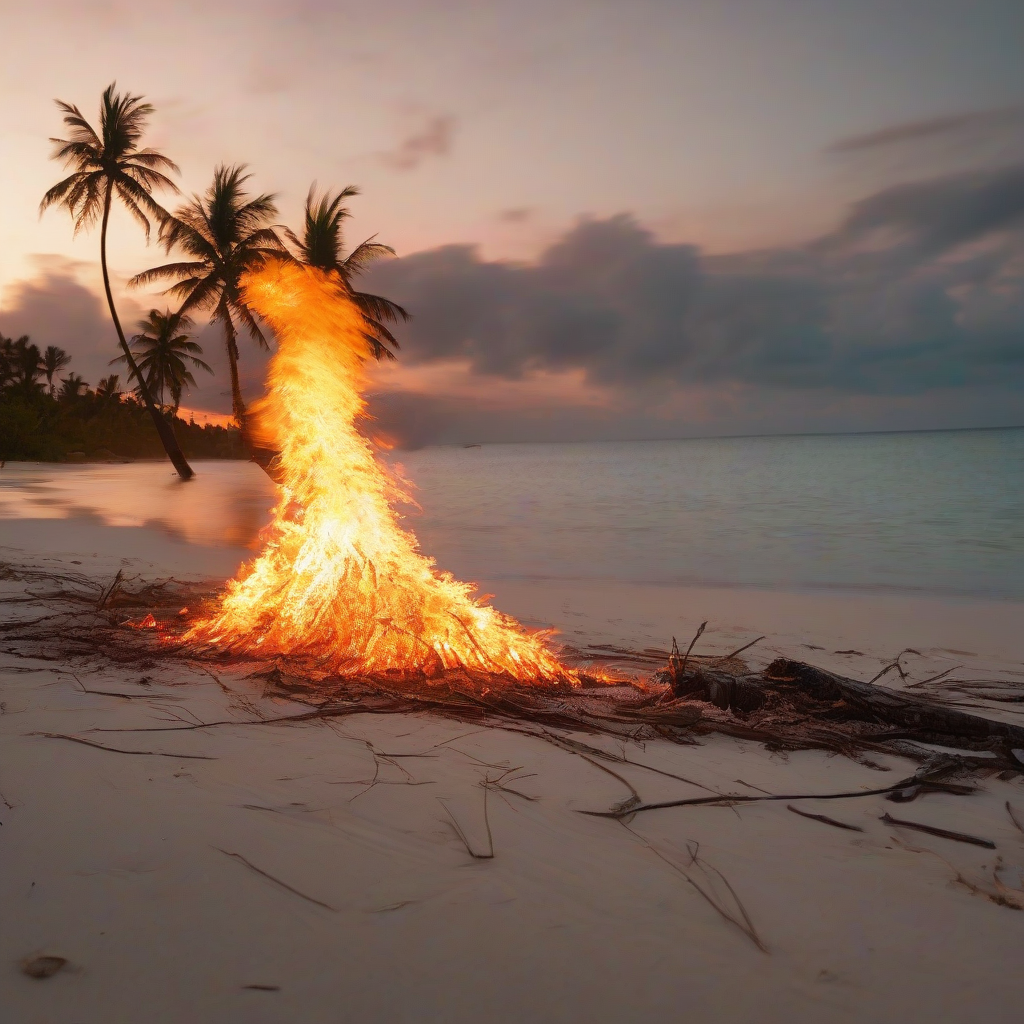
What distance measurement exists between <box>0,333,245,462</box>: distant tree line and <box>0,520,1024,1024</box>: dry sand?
35564mm

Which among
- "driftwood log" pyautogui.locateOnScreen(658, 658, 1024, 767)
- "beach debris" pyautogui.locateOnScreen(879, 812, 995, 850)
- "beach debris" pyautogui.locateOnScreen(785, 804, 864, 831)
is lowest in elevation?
"beach debris" pyautogui.locateOnScreen(785, 804, 864, 831)

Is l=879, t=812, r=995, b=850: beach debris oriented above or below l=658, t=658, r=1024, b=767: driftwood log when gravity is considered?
below

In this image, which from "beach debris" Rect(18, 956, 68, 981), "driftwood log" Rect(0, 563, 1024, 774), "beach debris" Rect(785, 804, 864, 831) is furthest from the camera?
"driftwood log" Rect(0, 563, 1024, 774)

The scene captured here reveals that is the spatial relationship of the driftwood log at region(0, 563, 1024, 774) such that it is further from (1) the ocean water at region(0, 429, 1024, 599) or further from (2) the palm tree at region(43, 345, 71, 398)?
(2) the palm tree at region(43, 345, 71, 398)

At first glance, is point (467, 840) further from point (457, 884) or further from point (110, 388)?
point (110, 388)

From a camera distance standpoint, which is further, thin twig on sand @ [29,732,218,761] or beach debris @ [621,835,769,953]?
thin twig on sand @ [29,732,218,761]

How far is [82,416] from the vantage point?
220 ft

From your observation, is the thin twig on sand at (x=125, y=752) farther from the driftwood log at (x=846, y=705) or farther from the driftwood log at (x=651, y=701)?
the driftwood log at (x=846, y=705)

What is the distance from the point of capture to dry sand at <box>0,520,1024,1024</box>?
1947mm

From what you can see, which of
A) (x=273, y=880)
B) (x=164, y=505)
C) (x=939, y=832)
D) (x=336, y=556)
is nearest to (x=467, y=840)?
(x=273, y=880)

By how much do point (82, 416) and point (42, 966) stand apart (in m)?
78.1

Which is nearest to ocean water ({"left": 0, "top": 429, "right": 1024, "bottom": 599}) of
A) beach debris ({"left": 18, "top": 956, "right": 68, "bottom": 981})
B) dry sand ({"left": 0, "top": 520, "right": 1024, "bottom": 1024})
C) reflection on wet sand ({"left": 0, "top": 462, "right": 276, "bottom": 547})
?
reflection on wet sand ({"left": 0, "top": 462, "right": 276, "bottom": 547})

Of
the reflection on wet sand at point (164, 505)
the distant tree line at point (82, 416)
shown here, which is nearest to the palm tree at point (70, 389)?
the distant tree line at point (82, 416)

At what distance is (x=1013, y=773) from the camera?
341 centimetres
